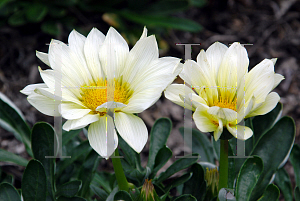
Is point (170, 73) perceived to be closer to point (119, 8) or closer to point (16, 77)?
point (16, 77)

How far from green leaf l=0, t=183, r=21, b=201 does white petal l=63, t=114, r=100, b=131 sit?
41 cm

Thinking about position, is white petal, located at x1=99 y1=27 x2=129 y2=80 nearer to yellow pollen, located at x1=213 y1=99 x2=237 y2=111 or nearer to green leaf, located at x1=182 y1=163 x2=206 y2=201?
yellow pollen, located at x1=213 y1=99 x2=237 y2=111

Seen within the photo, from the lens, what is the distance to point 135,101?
788 millimetres

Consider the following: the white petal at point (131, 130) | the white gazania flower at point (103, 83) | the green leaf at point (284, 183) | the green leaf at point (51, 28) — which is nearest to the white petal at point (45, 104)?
the white gazania flower at point (103, 83)

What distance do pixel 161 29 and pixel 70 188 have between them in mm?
1784

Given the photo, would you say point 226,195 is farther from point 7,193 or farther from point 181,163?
point 7,193

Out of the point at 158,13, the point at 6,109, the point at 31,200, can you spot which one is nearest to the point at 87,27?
the point at 158,13

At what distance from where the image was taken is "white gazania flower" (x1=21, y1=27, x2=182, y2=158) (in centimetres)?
77

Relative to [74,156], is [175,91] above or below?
above

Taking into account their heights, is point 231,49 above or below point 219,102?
above

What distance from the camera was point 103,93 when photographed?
89 cm

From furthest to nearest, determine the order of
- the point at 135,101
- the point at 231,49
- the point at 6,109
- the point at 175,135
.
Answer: the point at 175,135 < the point at 6,109 < the point at 231,49 < the point at 135,101

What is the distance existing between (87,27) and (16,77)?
0.67 metres

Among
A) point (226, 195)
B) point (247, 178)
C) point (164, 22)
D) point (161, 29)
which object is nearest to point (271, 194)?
point (247, 178)
